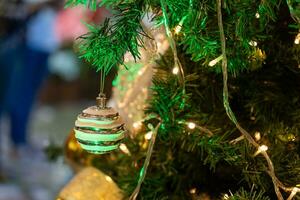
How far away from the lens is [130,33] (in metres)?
0.48

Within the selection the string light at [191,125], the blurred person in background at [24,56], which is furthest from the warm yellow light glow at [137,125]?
the blurred person in background at [24,56]

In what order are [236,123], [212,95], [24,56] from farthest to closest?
[24,56], [212,95], [236,123]

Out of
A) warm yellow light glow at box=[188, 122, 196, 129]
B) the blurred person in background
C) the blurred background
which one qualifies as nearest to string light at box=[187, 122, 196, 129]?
warm yellow light glow at box=[188, 122, 196, 129]

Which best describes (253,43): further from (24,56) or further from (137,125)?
(24,56)

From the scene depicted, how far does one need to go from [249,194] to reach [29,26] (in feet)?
5.41

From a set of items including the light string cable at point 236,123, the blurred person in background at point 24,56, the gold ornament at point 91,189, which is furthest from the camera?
the blurred person in background at point 24,56

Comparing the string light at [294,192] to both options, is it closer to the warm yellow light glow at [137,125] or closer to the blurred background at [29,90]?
the warm yellow light glow at [137,125]

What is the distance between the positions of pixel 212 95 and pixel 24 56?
163 centimetres

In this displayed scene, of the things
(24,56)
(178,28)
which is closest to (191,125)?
(178,28)

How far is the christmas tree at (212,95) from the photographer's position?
49 cm

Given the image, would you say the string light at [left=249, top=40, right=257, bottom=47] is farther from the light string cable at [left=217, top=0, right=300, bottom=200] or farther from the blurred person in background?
the blurred person in background

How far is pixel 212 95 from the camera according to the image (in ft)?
1.94

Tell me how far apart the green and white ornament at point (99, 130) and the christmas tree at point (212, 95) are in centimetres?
4

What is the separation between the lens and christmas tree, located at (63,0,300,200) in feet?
1.60
